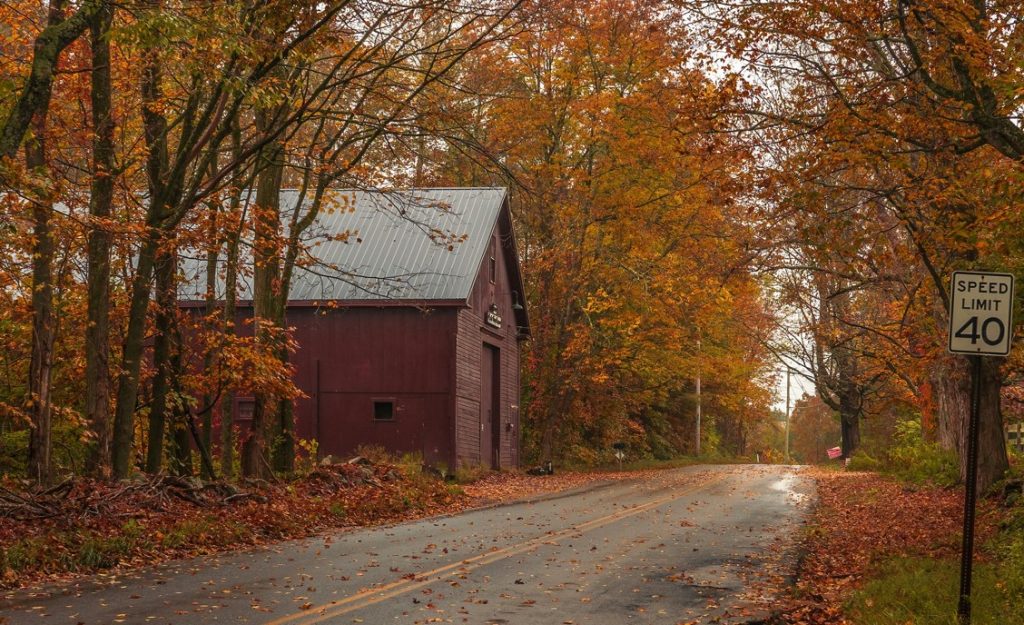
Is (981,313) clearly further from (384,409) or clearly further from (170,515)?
(384,409)

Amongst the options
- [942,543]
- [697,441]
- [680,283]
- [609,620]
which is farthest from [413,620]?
[697,441]

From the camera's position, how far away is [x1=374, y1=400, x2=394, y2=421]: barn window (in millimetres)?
31500

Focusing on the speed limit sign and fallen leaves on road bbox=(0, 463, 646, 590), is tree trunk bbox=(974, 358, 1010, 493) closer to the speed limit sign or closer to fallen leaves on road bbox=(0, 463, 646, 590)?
the speed limit sign

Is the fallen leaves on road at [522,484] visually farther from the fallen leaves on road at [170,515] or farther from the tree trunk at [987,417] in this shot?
the tree trunk at [987,417]

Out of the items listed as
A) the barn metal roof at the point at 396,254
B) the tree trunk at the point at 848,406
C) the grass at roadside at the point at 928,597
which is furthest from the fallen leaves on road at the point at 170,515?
the tree trunk at the point at 848,406

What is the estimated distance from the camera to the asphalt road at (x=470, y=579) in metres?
9.48

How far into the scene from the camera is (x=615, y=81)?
39.3 metres

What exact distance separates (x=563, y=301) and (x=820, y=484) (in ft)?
48.1

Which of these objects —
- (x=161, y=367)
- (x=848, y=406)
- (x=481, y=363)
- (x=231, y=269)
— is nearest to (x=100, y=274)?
(x=161, y=367)

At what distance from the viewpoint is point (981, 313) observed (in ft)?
31.4

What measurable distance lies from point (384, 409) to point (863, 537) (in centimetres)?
1818

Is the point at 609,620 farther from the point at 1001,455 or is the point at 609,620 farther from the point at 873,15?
the point at 1001,455

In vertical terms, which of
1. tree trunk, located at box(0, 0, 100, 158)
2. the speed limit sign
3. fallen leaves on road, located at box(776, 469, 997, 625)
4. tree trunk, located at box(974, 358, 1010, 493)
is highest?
tree trunk, located at box(0, 0, 100, 158)

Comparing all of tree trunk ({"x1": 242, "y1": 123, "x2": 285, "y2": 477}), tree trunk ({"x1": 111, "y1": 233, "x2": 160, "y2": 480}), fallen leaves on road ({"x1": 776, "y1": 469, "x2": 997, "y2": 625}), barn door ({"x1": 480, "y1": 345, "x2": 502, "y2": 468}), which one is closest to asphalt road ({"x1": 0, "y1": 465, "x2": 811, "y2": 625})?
fallen leaves on road ({"x1": 776, "y1": 469, "x2": 997, "y2": 625})
